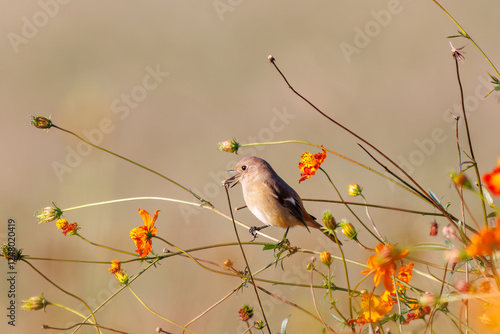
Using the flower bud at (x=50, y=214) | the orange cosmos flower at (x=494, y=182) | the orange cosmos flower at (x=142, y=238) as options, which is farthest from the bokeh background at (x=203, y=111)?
the orange cosmos flower at (x=494, y=182)

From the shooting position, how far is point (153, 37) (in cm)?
1098

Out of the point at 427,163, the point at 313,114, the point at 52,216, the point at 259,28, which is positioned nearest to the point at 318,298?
the point at 52,216

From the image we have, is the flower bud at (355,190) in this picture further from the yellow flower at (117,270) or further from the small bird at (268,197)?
the small bird at (268,197)

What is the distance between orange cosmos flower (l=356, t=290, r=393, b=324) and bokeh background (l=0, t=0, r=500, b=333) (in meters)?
1.13

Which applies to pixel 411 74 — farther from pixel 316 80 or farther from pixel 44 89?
pixel 44 89

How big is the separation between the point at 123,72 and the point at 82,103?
17.6ft

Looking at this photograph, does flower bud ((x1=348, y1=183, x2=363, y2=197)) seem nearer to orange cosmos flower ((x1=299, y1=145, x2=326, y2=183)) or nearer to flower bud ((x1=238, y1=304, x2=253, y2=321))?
orange cosmos flower ((x1=299, y1=145, x2=326, y2=183))

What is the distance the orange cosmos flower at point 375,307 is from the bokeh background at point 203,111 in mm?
1128

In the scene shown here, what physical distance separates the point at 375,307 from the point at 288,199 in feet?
4.55

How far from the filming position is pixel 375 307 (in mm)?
1473

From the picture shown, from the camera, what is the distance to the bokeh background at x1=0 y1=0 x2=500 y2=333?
13.0ft

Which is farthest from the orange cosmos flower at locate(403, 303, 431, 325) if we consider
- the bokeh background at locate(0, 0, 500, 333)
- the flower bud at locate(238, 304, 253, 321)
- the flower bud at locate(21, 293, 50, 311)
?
the bokeh background at locate(0, 0, 500, 333)

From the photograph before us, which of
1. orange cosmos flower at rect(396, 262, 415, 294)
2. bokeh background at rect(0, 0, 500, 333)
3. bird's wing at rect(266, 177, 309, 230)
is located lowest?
orange cosmos flower at rect(396, 262, 415, 294)

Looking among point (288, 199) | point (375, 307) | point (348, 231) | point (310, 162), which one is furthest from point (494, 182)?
point (288, 199)
